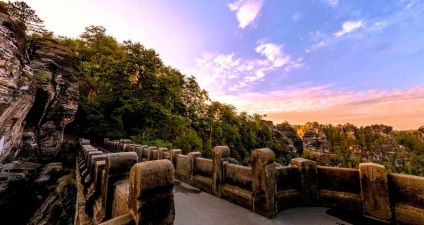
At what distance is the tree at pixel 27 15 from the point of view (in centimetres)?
2372

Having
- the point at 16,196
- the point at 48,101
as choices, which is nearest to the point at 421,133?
the point at 16,196

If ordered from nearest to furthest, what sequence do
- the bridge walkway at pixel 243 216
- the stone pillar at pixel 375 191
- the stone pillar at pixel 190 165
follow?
the stone pillar at pixel 375 191, the bridge walkway at pixel 243 216, the stone pillar at pixel 190 165

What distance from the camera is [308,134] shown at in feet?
252

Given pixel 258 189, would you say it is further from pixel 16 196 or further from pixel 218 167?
pixel 16 196

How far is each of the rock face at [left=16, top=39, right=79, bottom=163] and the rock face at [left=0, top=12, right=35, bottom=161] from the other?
1760 mm

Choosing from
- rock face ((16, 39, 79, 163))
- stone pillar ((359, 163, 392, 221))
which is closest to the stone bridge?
stone pillar ((359, 163, 392, 221))

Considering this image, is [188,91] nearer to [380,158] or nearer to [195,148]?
[195,148]

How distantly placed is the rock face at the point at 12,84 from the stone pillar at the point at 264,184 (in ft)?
42.9

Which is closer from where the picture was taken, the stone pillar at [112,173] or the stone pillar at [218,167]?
the stone pillar at [112,173]

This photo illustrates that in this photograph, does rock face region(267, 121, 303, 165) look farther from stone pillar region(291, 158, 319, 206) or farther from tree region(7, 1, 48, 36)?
tree region(7, 1, 48, 36)

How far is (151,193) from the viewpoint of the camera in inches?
68.5

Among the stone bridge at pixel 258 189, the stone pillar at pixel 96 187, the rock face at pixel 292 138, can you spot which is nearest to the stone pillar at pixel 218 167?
the stone bridge at pixel 258 189

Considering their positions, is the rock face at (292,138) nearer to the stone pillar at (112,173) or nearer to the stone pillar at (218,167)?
the stone pillar at (218,167)

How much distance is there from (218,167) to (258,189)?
1.42 metres
